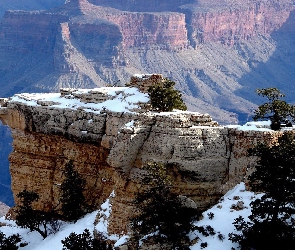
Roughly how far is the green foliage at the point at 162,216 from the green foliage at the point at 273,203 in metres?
2.94

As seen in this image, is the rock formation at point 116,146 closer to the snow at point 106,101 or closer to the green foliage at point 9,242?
the snow at point 106,101

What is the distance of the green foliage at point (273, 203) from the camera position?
28859mm

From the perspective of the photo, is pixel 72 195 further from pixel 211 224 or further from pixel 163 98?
pixel 211 224

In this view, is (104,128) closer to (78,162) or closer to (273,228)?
(78,162)

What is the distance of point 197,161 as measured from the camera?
37.1 metres

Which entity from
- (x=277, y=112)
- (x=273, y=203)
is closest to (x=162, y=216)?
(x=273, y=203)

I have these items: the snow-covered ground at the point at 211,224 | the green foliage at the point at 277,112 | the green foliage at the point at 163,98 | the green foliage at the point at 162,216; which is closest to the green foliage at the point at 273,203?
the snow-covered ground at the point at 211,224

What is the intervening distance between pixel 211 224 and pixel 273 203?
14.1ft

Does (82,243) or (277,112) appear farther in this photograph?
(277,112)

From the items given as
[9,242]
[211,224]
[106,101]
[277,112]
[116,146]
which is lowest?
[9,242]

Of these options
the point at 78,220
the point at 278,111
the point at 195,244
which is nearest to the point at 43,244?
the point at 78,220

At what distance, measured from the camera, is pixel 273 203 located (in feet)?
97.0

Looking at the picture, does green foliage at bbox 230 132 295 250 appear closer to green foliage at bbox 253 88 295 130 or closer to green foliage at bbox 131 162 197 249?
green foliage at bbox 131 162 197 249

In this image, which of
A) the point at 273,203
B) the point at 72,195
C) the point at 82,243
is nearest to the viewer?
the point at 273,203
